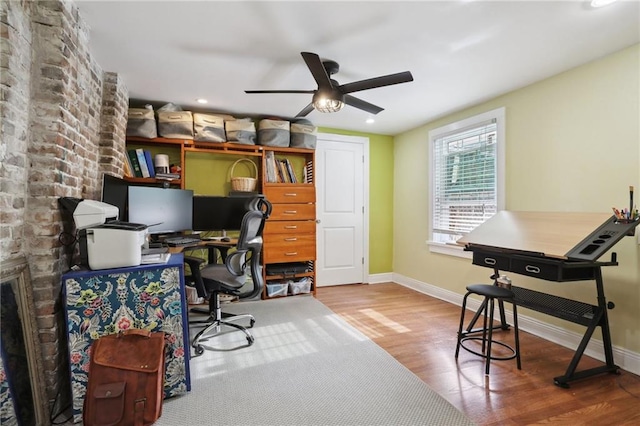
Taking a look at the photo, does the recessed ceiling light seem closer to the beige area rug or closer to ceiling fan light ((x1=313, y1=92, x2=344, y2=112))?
ceiling fan light ((x1=313, y1=92, x2=344, y2=112))

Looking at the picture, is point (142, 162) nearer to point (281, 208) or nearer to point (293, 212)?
point (281, 208)

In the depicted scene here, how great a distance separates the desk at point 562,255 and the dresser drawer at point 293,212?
191cm

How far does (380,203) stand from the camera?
484cm

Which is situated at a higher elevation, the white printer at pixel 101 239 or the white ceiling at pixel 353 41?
the white ceiling at pixel 353 41

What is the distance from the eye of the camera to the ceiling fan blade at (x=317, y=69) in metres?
1.99

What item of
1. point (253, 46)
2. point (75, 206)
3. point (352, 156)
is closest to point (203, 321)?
point (75, 206)

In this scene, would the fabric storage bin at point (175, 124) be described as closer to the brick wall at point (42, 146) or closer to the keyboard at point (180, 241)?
the keyboard at point (180, 241)

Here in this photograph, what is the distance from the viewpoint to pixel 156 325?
178 cm

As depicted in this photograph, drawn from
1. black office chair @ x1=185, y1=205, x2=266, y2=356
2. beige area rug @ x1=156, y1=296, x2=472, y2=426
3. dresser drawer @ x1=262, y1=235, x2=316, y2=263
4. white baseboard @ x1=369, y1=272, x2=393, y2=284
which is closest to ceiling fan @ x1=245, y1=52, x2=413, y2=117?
black office chair @ x1=185, y1=205, x2=266, y2=356

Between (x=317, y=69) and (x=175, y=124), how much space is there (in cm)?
198

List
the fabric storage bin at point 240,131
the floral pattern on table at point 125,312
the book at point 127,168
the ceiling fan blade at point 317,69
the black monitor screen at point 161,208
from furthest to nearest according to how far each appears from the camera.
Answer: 1. the fabric storage bin at point 240,131
2. the book at point 127,168
3. the black monitor screen at point 161,208
4. the ceiling fan blade at point 317,69
5. the floral pattern on table at point 125,312

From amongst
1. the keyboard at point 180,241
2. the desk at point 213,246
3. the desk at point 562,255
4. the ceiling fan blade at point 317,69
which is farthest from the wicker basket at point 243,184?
the desk at point 562,255

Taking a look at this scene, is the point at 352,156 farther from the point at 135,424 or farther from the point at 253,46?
the point at 135,424

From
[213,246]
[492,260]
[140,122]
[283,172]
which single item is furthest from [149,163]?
[492,260]
